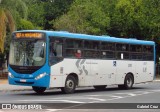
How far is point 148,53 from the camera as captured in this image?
3122 centimetres

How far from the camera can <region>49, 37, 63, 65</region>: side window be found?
23219 mm

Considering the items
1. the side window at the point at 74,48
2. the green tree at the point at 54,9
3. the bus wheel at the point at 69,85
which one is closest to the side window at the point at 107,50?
the side window at the point at 74,48

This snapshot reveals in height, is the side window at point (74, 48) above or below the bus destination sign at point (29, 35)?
below

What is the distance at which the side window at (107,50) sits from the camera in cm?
2680

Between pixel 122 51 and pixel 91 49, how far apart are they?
129 inches

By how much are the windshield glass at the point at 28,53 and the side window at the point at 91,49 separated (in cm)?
335

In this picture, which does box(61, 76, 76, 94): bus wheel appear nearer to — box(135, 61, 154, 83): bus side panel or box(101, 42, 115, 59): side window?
box(101, 42, 115, 59): side window

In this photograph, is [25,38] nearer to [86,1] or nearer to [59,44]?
[59,44]

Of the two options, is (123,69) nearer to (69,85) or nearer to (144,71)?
(144,71)

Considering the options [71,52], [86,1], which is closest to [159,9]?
[86,1]

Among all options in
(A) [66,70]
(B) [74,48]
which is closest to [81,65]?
(B) [74,48]

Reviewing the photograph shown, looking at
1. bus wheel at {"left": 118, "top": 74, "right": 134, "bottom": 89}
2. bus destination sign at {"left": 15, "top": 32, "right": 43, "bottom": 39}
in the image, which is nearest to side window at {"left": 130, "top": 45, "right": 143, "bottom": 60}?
bus wheel at {"left": 118, "top": 74, "right": 134, "bottom": 89}

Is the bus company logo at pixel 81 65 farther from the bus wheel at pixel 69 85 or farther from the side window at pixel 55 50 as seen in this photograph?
the side window at pixel 55 50

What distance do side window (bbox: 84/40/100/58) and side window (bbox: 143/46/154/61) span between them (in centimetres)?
547
